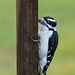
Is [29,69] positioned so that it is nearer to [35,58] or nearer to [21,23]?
[35,58]

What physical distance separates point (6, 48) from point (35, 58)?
21.3ft

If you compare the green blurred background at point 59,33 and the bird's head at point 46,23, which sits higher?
the bird's head at point 46,23

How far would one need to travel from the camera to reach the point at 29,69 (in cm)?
527

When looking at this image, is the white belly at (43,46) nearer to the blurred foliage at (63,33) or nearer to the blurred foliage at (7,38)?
the blurred foliage at (63,33)

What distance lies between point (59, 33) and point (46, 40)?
683cm

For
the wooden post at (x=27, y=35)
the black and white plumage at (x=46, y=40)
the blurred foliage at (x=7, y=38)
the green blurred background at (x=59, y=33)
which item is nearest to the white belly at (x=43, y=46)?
the black and white plumage at (x=46, y=40)

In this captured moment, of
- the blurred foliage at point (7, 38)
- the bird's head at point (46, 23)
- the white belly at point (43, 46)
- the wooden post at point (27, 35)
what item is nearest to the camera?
the wooden post at point (27, 35)

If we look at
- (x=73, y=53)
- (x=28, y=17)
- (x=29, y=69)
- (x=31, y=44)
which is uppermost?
(x=28, y=17)

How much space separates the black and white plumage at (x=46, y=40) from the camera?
5961mm

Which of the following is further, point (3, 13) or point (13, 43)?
point (3, 13)

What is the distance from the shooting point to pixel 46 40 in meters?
6.00

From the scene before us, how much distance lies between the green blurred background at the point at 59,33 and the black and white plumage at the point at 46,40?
381 centimetres

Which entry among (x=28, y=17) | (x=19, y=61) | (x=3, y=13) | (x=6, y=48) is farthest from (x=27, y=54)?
(x=3, y=13)

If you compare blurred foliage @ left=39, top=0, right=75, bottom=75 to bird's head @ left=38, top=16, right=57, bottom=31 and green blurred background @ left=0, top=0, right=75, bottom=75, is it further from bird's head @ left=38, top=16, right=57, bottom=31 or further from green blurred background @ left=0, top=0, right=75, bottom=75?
bird's head @ left=38, top=16, right=57, bottom=31
